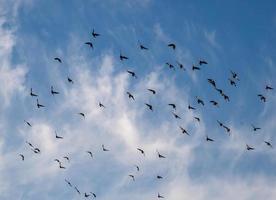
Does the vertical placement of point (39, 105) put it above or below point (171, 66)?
below

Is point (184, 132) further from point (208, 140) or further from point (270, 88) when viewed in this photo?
point (270, 88)

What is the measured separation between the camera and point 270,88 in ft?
261

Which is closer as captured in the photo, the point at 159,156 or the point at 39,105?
the point at 39,105

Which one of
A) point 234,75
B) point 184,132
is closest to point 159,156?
point 184,132

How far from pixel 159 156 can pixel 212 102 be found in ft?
39.5

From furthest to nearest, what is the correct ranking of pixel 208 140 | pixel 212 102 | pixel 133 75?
pixel 212 102 → pixel 208 140 → pixel 133 75

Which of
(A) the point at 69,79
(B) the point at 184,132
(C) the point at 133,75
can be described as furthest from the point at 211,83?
(A) the point at 69,79

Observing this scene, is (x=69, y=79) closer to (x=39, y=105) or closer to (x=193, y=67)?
(x=39, y=105)

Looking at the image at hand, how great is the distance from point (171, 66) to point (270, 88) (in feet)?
Result: 56.1

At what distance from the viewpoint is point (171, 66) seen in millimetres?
72188

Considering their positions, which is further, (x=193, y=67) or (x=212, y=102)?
(x=212, y=102)

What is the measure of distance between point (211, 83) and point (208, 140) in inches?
326

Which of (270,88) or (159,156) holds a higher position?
(270,88)

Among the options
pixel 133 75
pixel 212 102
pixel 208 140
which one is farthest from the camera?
pixel 212 102
